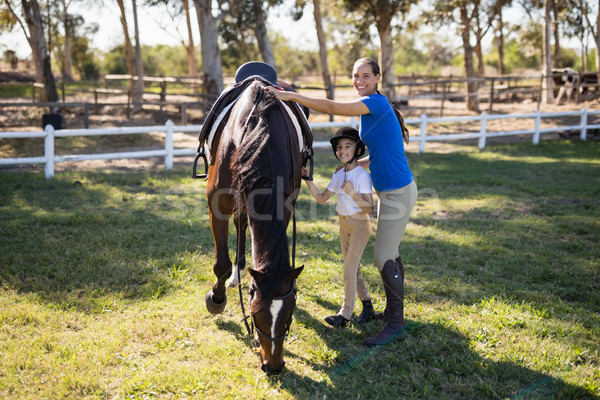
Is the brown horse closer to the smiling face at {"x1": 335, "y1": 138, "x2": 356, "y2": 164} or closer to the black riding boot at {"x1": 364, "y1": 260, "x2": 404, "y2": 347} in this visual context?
the smiling face at {"x1": 335, "y1": 138, "x2": 356, "y2": 164}

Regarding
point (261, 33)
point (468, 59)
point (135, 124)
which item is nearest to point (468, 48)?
point (468, 59)

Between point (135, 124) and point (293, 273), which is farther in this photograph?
point (135, 124)

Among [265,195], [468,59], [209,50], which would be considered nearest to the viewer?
[265,195]

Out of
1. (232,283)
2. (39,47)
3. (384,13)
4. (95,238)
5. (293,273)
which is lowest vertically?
(232,283)

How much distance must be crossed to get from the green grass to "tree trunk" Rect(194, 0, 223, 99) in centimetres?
1010

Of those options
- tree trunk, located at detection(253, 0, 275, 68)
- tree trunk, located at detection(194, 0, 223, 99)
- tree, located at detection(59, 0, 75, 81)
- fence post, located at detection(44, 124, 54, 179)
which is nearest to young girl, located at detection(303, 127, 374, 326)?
fence post, located at detection(44, 124, 54, 179)

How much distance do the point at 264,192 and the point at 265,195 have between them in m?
0.02

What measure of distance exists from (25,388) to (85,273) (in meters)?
1.76

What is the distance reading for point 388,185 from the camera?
348 cm

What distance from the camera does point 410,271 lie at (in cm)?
487

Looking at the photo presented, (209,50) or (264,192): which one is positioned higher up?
(209,50)

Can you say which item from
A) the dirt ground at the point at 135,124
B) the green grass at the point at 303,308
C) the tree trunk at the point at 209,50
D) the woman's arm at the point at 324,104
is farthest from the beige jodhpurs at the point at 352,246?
the tree trunk at the point at 209,50

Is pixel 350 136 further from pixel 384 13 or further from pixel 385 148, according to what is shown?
pixel 384 13

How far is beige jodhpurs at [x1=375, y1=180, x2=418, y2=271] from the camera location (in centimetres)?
347
